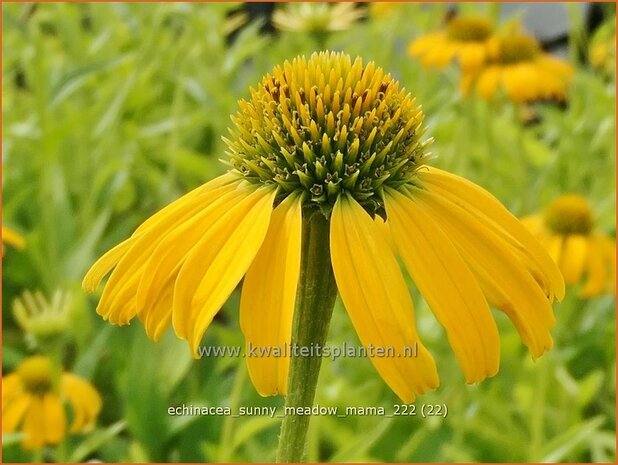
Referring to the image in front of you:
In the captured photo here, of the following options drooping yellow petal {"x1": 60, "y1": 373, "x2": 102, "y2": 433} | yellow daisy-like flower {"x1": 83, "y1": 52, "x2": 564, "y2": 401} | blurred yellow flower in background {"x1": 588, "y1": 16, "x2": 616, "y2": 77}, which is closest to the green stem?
yellow daisy-like flower {"x1": 83, "y1": 52, "x2": 564, "y2": 401}

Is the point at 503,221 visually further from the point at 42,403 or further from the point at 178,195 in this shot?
the point at 178,195

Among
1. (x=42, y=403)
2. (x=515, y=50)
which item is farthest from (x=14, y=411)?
(x=515, y=50)

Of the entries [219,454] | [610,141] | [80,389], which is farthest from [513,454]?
[610,141]

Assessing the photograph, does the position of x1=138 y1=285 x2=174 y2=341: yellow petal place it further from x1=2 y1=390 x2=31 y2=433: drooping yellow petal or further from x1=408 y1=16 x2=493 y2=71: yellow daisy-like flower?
Result: x1=408 y1=16 x2=493 y2=71: yellow daisy-like flower

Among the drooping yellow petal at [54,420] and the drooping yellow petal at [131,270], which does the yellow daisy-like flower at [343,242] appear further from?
the drooping yellow petal at [54,420]

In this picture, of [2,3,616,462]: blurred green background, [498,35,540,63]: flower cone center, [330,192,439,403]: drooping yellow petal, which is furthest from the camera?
[498,35,540,63]: flower cone center

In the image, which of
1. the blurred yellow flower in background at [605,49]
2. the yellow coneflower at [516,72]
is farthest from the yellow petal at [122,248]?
the blurred yellow flower in background at [605,49]
